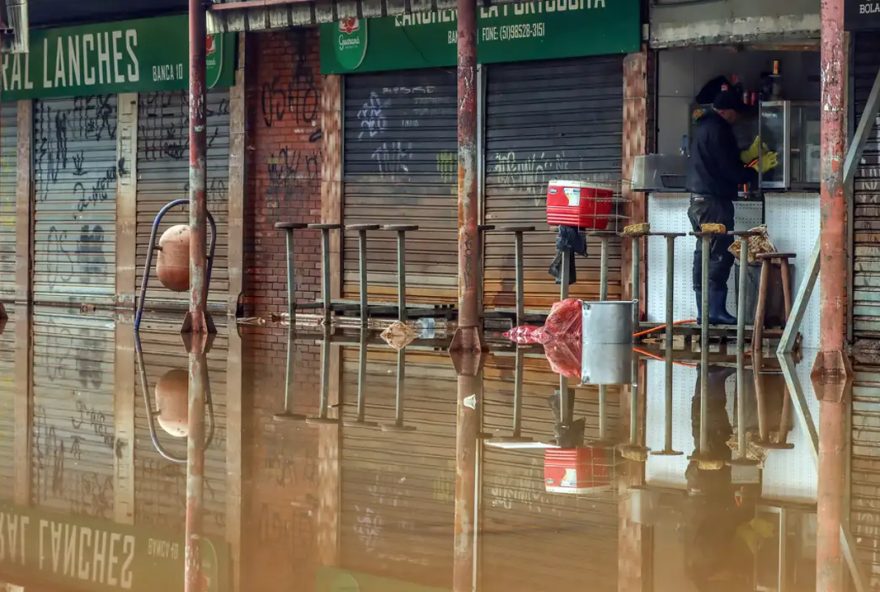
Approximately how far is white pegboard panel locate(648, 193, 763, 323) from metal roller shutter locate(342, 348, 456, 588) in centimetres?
487

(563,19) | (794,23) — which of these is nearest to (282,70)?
(563,19)

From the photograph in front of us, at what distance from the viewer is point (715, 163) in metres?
13.4

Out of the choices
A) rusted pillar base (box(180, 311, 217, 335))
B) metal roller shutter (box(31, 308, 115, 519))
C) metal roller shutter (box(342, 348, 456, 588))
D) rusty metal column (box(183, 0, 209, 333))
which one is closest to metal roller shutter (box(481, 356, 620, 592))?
metal roller shutter (box(342, 348, 456, 588))

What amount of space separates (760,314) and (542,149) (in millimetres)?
3673

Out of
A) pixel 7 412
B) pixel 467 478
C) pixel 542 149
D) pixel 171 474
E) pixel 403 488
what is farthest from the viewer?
pixel 542 149

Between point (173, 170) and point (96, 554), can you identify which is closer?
point (96, 554)

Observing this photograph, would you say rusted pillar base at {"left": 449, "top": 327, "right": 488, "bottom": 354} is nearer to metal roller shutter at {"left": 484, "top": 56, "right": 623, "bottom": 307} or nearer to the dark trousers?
the dark trousers

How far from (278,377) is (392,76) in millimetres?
6909

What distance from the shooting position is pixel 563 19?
48.6 ft

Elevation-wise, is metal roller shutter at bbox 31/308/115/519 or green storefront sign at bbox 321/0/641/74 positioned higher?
green storefront sign at bbox 321/0/641/74

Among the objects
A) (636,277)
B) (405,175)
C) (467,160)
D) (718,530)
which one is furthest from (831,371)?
(405,175)

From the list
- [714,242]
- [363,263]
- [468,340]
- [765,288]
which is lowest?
[468,340]

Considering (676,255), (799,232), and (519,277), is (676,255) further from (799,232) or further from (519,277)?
(519,277)

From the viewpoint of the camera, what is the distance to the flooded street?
15.0 ft
